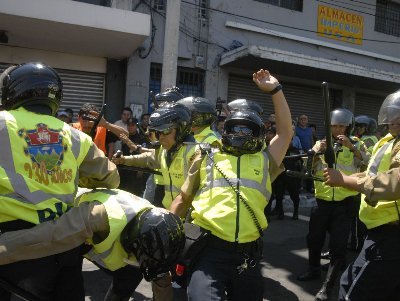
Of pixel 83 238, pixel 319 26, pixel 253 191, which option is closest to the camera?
pixel 83 238

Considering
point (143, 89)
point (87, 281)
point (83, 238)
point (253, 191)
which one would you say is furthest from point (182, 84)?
point (83, 238)

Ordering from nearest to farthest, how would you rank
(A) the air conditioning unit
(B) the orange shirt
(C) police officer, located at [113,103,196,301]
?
1. (C) police officer, located at [113,103,196,301]
2. (B) the orange shirt
3. (A) the air conditioning unit

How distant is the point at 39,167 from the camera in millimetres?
2039

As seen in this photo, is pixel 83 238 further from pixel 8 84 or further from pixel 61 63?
pixel 61 63

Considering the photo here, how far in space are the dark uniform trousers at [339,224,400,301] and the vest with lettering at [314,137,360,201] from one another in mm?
1879

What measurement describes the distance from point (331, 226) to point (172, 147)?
7.27 feet

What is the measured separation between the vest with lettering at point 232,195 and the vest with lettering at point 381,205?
2.43 ft

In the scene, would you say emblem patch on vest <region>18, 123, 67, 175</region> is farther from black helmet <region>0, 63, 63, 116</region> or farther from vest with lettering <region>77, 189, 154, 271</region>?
vest with lettering <region>77, 189, 154, 271</region>

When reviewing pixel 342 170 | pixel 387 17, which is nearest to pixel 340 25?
pixel 387 17

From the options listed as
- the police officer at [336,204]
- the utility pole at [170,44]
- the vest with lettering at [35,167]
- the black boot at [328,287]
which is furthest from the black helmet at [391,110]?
the utility pole at [170,44]

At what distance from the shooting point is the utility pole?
298 inches

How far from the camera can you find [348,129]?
5078 mm

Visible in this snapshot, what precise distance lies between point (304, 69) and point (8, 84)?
397 inches

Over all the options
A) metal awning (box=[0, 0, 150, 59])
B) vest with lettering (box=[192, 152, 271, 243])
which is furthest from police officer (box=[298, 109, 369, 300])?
metal awning (box=[0, 0, 150, 59])
